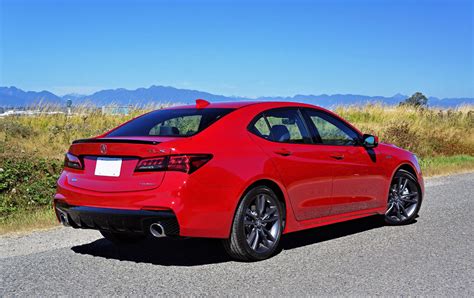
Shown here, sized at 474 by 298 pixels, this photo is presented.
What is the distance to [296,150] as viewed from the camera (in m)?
6.75

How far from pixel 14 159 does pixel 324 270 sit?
1109 centimetres

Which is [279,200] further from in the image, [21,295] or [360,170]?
[21,295]

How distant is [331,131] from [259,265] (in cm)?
230

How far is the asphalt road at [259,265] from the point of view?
528 cm

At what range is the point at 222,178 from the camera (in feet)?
19.3

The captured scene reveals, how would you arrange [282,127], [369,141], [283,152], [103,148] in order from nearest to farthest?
1. [103,148]
2. [283,152]
3. [282,127]
4. [369,141]

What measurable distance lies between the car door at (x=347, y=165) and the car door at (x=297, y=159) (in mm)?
159

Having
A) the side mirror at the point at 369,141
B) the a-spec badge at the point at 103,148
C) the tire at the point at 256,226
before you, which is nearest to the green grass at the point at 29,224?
the a-spec badge at the point at 103,148

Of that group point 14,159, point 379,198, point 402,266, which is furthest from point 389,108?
point 402,266

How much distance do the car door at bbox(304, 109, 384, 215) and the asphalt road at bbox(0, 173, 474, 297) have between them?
0.43 m

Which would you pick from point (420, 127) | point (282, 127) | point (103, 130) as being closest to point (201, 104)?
point (282, 127)

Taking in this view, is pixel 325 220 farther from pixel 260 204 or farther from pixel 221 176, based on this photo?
pixel 221 176

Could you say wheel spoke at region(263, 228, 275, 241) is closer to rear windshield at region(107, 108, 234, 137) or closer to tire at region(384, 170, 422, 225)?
rear windshield at region(107, 108, 234, 137)

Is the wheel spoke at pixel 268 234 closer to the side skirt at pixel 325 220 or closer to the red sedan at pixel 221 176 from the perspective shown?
the red sedan at pixel 221 176
